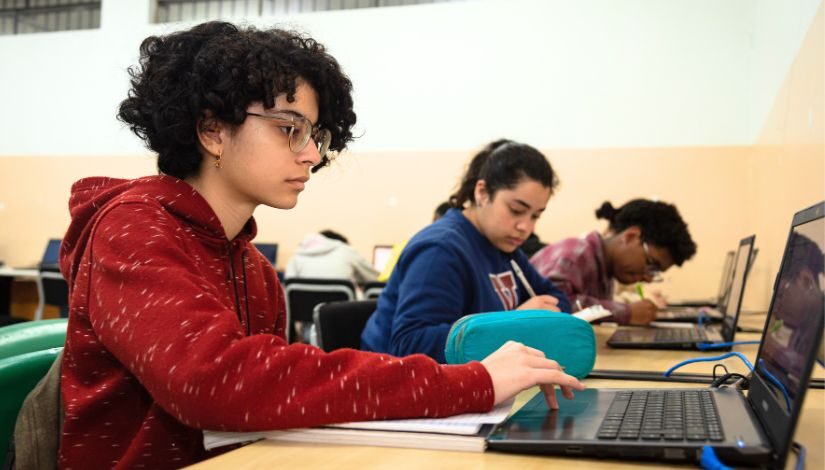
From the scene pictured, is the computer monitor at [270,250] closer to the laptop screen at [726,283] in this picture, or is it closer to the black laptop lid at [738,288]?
the laptop screen at [726,283]

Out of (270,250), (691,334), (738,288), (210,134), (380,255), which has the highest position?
(210,134)

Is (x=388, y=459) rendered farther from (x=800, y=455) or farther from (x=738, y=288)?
(x=738, y=288)

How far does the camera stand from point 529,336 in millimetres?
1249

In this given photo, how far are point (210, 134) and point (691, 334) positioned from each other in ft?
5.20

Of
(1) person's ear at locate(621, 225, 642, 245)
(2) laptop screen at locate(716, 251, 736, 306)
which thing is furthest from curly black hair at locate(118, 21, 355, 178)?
(2) laptop screen at locate(716, 251, 736, 306)

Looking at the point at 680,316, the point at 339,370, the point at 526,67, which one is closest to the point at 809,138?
the point at 680,316

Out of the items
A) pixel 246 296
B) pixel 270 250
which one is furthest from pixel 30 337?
pixel 270 250

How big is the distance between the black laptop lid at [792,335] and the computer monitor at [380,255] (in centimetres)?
471

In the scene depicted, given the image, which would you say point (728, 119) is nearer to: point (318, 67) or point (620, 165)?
point (620, 165)

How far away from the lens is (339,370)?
2.82ft

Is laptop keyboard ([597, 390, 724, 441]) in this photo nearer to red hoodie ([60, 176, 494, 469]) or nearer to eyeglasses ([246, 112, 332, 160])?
red hoodie ([60, 176, 494, 469])

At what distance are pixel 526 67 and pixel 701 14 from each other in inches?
49.6

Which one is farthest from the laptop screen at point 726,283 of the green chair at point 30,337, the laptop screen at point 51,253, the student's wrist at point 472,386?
the laptop screen at point 51,253

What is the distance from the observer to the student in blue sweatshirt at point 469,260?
1.67m
